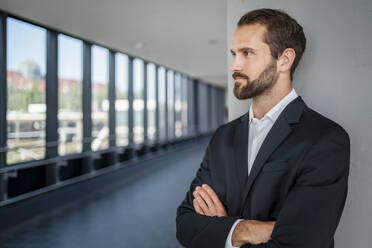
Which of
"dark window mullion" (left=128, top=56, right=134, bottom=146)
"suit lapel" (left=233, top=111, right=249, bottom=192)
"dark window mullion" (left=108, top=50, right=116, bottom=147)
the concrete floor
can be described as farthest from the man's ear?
"dark window mullion" (left=128, top=56, right=134, bottom=146)

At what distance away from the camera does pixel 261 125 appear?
117cm

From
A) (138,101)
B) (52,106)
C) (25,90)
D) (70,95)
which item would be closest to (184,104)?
(138,101)

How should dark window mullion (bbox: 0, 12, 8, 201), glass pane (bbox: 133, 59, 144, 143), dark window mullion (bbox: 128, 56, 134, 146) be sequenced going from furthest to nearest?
glass pane (bbox: 133, 59, 144, 143), dark window mullion (bbox: 128, 56, 134, 146), dark window mullion (bbox: 0, 12, 8, 201)

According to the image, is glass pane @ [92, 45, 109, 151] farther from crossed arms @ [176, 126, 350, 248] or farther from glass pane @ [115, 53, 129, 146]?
crossed arms @ [176, 126, 350, 248]

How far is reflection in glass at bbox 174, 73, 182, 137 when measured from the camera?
13.1m

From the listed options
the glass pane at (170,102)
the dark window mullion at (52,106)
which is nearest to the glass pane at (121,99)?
the dark window mullion at (52,106)

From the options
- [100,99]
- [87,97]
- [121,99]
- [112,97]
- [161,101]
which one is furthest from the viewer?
[161,101]

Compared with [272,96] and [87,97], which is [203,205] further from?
[87,97]

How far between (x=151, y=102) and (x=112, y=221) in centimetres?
667

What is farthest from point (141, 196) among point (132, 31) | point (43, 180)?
point (132, 31)

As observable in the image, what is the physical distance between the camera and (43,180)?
225 inches

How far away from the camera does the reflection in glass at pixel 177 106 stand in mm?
13075

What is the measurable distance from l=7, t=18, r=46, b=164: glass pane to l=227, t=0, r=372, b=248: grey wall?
4.49 metres

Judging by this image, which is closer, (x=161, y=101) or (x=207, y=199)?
(x=207, y=199)
